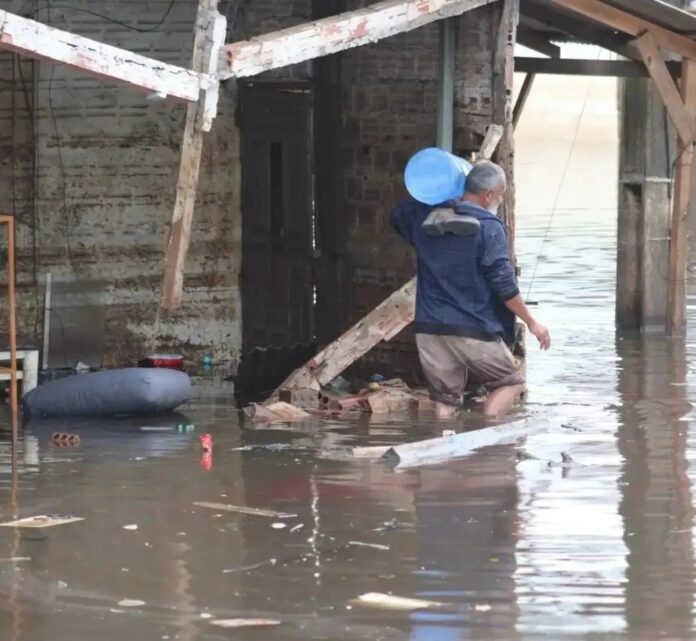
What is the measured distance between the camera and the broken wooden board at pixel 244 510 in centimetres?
802

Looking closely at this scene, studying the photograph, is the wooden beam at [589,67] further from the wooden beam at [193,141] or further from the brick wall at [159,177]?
the wooden beam at [193,141]

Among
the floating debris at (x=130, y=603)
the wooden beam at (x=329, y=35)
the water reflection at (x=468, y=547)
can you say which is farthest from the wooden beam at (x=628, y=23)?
the floating debris at (x=130, y=603)

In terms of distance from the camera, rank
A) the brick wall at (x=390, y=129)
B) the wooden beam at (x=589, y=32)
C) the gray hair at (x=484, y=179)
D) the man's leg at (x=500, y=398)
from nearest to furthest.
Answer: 1. the gray hair at (x=484, y=179)
2. the man's leg at (x=500, y=398)
3. the brick wall at (x=390, y=129)
4. the wooden beam at (x=589, y=32)

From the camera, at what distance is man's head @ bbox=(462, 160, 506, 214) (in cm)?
1000

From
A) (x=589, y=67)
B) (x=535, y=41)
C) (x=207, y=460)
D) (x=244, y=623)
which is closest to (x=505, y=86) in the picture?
(x=207, y=460)

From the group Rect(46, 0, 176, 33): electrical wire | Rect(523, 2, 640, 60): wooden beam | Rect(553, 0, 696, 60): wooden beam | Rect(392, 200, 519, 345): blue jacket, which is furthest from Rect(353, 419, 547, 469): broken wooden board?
Rect(523, 2, 640, 60): wooden beam

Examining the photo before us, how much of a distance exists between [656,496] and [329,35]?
11.7 feet

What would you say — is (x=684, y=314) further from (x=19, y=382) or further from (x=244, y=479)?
(x=244, y=479)

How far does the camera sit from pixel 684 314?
52.8ft

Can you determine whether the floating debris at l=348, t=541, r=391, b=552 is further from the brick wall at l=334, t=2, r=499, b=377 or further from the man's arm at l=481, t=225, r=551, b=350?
the brick wall at l=334, t=2, r=499, b=377

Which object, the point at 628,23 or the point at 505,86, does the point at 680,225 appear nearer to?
the point at 628,23

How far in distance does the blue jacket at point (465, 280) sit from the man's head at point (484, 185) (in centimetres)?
10

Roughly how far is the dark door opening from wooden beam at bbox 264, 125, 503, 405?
163 centimetres

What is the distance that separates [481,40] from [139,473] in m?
4.49
